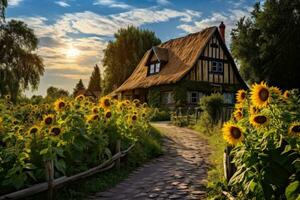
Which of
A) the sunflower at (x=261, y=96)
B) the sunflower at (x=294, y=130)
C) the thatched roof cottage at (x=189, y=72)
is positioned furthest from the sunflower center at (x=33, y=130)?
the thatched roof cottage at (x=189, y=72)

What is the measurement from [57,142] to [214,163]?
4.54 meters

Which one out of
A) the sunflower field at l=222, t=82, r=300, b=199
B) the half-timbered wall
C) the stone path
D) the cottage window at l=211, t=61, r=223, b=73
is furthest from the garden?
the cottage window at l=211, t=61, r=223, b=73

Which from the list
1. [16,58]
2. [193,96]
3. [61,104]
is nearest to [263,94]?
[61,104]

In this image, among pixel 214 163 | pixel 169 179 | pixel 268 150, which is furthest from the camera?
pixel 214 163

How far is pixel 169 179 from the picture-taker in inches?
309

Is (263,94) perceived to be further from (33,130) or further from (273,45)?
(273,45)

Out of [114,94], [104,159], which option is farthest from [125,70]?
[104,159]

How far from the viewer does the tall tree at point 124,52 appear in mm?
48500

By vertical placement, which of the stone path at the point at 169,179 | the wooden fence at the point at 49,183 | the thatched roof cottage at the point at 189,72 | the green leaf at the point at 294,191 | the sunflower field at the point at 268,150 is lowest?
the stone path at the point at 169,179

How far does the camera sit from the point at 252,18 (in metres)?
38.8

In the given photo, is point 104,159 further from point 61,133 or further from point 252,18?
point 252,18

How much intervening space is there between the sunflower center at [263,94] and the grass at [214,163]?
2232mm

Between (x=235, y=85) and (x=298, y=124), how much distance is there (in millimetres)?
29435

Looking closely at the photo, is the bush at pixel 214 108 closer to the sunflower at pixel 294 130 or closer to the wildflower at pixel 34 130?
the wildflower at pixel 34 130
